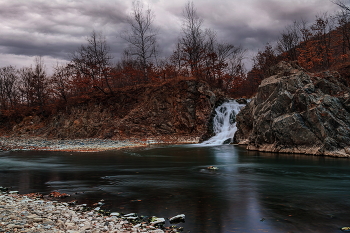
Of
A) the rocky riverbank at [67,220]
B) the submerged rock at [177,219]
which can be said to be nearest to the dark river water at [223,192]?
the submerged rock at [177,219]

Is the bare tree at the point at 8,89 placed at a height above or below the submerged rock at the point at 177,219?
above

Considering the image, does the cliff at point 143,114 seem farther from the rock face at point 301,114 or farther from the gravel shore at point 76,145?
the rock face at point 301,114

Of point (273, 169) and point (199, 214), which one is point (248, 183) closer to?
point (273, 169)

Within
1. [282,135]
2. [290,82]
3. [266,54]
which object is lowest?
[282,135]

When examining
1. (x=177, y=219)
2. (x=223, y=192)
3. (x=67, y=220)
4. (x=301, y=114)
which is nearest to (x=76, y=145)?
(x=301, y=114)

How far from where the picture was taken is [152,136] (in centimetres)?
3878

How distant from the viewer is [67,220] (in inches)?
231

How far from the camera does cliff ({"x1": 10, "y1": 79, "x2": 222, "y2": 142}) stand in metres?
39.2

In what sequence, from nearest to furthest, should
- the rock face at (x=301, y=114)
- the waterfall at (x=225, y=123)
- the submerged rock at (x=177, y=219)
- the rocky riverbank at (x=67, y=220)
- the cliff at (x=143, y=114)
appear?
1. the rocky riverbank at (x=67, y=220)
2. the submerged rock at (x=177, y=219)
3. the rock face at (x=301, y=114)
4. the waterfall at (x=225, y=123)
5. the cliff at (x=143, y=114)

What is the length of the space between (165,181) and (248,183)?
3.24 m

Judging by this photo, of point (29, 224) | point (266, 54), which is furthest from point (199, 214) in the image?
point (266, 54)

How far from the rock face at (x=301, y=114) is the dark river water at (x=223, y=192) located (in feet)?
12.2

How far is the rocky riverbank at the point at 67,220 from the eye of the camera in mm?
5309

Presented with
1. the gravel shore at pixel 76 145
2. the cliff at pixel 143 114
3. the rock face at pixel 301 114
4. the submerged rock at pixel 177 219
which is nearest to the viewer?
the submerged rock at pixel 177 219
